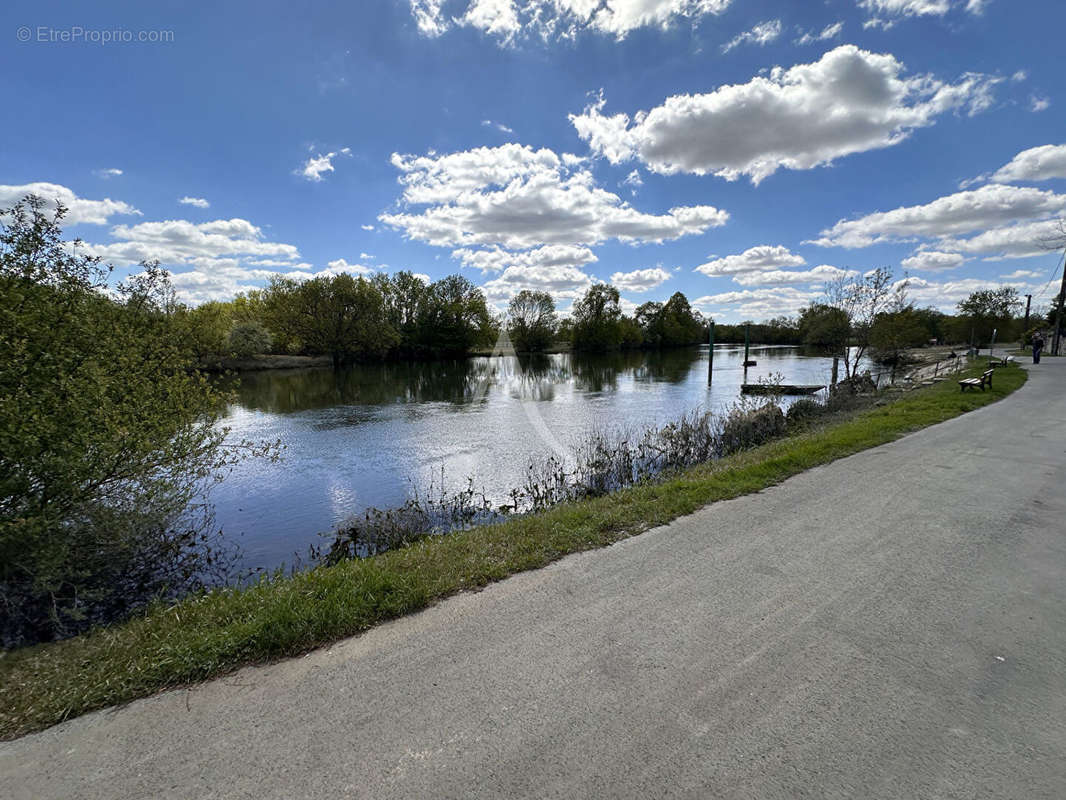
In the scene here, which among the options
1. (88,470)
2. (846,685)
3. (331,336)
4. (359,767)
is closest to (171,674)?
(359,767)

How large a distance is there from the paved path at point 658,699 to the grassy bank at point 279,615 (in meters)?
0.17

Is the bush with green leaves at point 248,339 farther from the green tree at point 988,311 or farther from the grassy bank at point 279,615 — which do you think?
the green tree at point 988,311

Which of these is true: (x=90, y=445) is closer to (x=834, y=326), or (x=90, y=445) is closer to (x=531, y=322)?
(x=834, y=326)

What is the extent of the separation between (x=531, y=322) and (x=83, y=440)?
83543 millimetres

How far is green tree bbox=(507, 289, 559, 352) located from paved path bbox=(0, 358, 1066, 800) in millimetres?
82340

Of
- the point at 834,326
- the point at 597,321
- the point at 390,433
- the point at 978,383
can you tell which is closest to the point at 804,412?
the point at 978,383

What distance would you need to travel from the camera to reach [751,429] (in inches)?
530

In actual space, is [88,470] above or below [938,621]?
above

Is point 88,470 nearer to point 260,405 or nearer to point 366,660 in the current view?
point 366,660

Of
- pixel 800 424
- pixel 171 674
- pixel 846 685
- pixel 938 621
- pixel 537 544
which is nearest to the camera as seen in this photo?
pixel 846 685

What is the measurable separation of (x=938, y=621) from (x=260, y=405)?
26.9 meters

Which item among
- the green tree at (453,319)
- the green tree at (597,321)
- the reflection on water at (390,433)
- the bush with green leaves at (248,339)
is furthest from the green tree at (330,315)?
the green tree at (597,321)

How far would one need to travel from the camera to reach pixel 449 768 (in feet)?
6.92

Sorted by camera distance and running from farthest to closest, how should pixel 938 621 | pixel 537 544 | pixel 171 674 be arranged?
pixel 537 544, pixel 938 621, pixel 171 674
